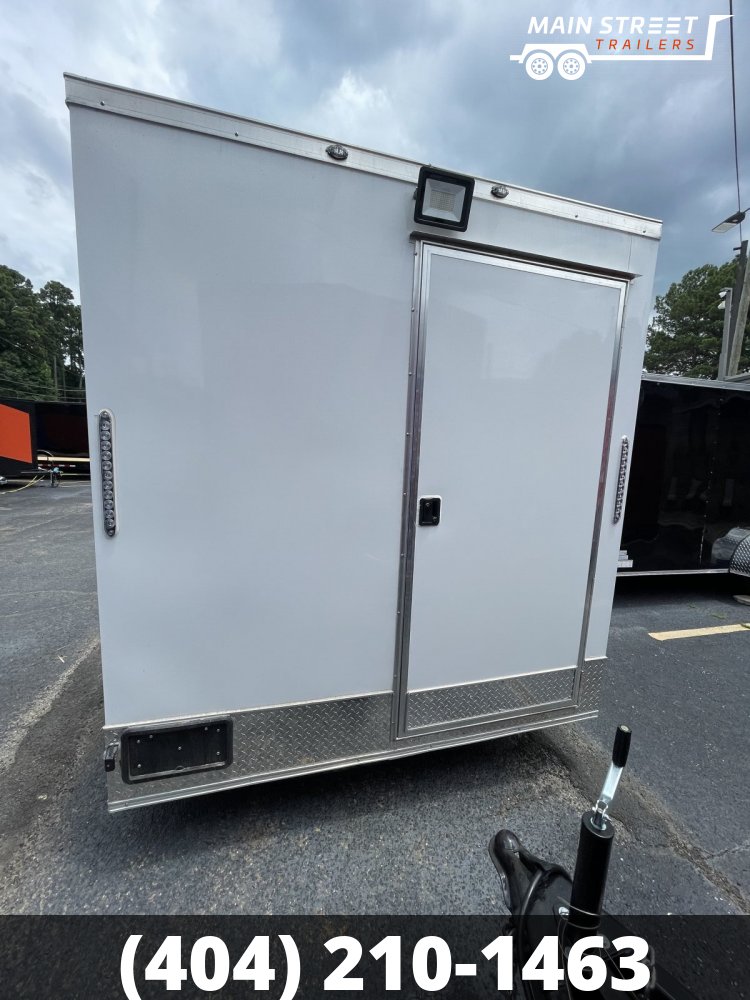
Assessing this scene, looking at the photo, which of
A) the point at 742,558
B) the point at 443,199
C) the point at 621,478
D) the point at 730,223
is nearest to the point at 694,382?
the point at 742,558

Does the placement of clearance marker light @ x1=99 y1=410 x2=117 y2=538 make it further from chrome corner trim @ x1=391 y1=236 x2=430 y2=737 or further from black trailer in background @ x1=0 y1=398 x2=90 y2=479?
black trailer in background @ x1=0 y1=398 x2=90 y2=479

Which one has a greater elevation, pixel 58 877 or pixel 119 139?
pixel 119 139

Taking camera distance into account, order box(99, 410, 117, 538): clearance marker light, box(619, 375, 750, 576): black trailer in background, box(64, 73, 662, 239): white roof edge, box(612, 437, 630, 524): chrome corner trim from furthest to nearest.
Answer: box(619, 375, 750, 576): black trailer in background, box(612, 437, 630, 524): chrome corner trim, box(99, 410, 117, 538): clearance marker light, box(64, 73, 662, 239): white roof edge

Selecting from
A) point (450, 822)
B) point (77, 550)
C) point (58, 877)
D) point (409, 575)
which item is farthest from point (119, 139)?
point (77, 550)

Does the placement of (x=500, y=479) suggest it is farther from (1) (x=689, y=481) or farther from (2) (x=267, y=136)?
(1) (x=689, y=481)

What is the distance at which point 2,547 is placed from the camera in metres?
6.64

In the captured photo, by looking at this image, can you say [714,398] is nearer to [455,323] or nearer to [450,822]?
[455,323]

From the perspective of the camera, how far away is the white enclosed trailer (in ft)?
5.22

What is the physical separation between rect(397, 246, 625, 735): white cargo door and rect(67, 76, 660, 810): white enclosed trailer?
1cm

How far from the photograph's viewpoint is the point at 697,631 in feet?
14.9

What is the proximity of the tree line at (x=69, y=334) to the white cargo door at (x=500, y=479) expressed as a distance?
63.9 feet

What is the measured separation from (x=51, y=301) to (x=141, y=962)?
63778 mm

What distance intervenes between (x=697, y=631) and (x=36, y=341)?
50.6 m

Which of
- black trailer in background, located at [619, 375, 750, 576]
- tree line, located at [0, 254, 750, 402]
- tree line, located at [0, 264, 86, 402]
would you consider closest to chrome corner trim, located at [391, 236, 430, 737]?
black trailer in background, located at [619, 375, 750, 576]
